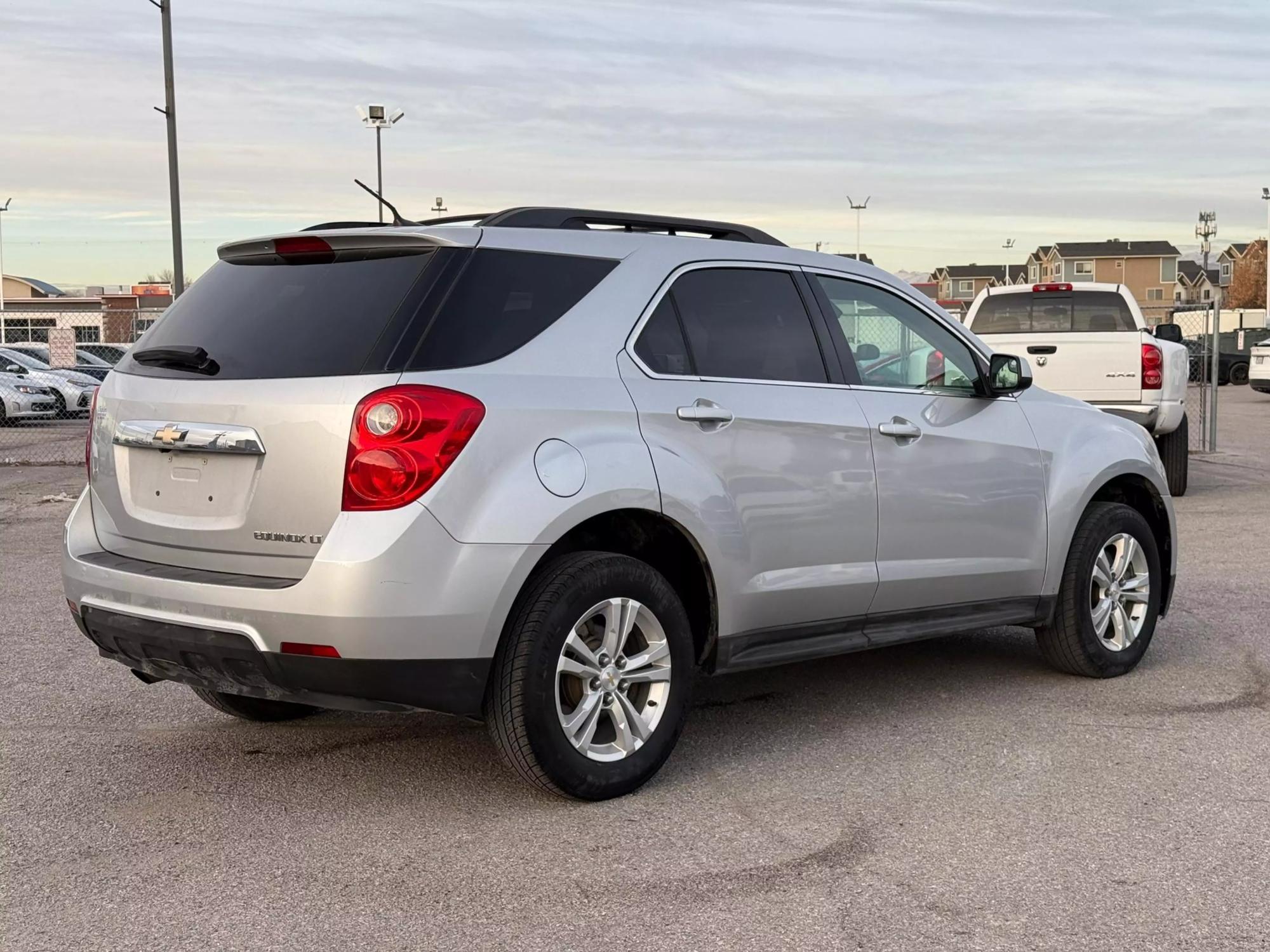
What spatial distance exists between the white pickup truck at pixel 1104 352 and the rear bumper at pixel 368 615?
944cm

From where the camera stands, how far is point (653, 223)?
17.1 ft

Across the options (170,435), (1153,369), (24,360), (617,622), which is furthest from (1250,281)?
(170,435)

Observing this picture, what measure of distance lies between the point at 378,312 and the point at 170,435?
2.46 feet

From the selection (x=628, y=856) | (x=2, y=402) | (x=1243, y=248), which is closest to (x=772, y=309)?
(x=628, y=856)

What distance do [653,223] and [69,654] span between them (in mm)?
3544

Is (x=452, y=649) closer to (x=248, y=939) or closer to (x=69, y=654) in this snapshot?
(x=248, y=939)

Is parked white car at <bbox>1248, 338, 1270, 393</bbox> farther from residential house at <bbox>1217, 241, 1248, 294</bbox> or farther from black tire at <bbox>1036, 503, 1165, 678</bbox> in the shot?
residential house at <bbox>1217, 241, 1248, 294</bbox>

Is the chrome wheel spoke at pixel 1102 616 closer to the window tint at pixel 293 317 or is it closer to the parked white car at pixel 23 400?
the window tint at pixel 293 317

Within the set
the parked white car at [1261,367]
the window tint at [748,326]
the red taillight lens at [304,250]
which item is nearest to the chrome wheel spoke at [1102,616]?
the window tint at [748,326]

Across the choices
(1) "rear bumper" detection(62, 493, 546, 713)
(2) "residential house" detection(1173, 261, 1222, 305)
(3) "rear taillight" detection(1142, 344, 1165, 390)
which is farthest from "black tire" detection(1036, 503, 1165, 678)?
(2) "residential house" detection(1173, 261, 1222, 305)

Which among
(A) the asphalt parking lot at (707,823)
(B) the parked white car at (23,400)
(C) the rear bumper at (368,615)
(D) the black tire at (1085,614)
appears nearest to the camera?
(A) the asphalt parking lot at (707,823)

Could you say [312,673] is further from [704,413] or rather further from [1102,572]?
[1102,572]

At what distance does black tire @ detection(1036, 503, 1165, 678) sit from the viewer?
20.3 feet

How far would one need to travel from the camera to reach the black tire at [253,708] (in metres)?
5.49
